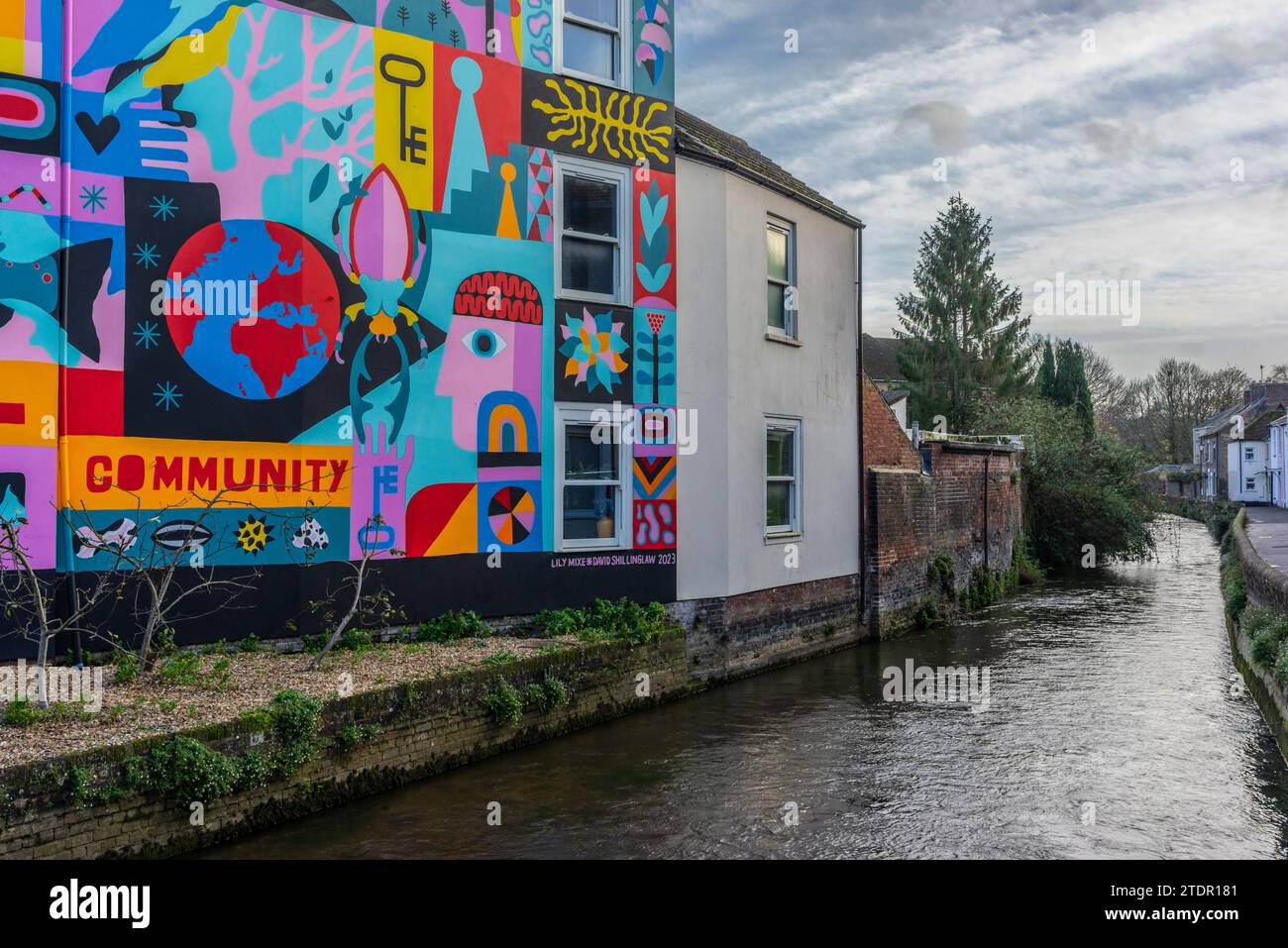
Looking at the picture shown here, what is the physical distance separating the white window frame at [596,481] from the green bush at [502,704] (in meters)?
2.82

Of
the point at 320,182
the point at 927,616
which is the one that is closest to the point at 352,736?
the point at 320,182

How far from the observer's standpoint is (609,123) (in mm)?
12664

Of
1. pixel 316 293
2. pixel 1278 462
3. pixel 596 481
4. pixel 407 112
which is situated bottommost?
pixel 596 481

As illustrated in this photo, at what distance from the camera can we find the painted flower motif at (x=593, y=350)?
12320mm

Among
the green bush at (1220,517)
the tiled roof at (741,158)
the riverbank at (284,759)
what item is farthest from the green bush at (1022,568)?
the riverbank at (284,759)

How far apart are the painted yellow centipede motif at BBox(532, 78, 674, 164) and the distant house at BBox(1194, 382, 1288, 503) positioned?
6062 centimetres

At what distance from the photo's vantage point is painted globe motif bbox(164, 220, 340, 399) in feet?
32.6

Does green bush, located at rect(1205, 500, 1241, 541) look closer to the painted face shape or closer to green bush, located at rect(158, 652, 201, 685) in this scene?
the painted face shape

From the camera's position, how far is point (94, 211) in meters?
9.45

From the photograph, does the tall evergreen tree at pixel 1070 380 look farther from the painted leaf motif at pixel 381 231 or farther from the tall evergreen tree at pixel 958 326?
the painted leaf motif at pixel 381 231

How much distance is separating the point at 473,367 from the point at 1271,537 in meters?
23.1

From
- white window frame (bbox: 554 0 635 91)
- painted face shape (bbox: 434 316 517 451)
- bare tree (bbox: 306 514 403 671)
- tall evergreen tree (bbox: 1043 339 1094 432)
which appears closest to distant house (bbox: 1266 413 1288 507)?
tall evergreen tree (bbox: 1043 339 1094 432)

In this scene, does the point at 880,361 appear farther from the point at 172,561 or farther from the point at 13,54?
the point at 13,54

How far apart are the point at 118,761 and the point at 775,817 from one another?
5.04 m
